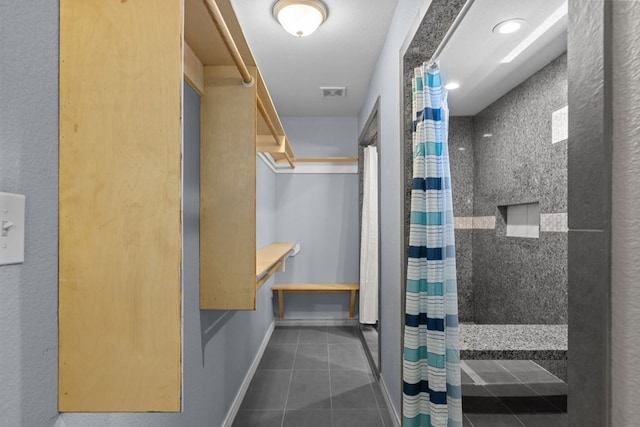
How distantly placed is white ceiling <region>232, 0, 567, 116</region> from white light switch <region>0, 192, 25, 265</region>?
1885 mm

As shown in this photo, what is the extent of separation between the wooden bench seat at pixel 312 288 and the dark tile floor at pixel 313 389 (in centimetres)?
48

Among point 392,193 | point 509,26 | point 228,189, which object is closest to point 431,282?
point 392,193

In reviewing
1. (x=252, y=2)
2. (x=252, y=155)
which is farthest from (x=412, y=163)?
(x=252, y=2)

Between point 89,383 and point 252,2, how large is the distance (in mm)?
2095

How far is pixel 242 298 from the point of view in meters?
1.51

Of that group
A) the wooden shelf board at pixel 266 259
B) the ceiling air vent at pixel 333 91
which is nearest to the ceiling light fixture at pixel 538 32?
the ceiling air vent at pixel 333 91

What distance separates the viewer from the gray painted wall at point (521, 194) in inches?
102

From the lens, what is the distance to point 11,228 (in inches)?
24.6

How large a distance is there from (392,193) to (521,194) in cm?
159

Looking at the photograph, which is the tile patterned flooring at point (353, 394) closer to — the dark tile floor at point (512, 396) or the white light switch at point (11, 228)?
the dark tile floor at point (512, 396)

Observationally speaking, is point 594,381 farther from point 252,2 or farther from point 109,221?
point 252,2

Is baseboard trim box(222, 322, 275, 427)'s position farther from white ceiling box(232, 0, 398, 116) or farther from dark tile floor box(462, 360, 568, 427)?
white ceiling box(232, 0, 398, 116)

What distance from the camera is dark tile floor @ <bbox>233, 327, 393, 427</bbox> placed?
221 centimetres

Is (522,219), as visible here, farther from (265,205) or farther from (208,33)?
(208,33)
